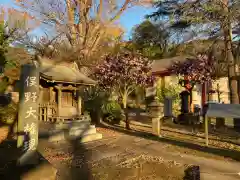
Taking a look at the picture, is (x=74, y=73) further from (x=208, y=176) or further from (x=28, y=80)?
(x=208, y=176)

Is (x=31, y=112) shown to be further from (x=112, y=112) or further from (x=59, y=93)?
(x=112, y=112)

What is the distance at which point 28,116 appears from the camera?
4.54m

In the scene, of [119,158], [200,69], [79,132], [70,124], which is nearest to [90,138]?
[79,132]

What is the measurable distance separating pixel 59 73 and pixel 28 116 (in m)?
5.21

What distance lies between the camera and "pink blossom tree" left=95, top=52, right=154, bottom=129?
13.5 meters

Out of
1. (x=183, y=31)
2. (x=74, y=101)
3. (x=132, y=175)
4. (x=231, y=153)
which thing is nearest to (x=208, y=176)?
(x=132, y=175)

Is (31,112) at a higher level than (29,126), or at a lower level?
higher

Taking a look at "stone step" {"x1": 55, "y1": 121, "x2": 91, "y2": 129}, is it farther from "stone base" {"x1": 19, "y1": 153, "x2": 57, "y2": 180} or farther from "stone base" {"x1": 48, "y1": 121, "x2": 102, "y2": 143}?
"stone base" {"x1": 19, "y1": 153, "x2": 57, "y2": 180}

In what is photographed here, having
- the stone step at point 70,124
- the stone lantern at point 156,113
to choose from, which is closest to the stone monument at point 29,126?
the stone step at point 70,124

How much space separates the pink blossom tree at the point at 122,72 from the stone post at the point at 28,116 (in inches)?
351

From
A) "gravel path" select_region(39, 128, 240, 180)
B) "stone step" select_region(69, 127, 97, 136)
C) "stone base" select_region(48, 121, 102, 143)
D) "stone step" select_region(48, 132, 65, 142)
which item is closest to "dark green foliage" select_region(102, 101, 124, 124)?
"stone base" select_region(48, 121, 102, 143)

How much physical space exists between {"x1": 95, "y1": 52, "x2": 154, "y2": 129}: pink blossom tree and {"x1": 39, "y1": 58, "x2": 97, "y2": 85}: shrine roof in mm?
3248

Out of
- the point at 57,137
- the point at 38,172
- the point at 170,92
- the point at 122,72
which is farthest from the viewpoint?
the point at 170,92

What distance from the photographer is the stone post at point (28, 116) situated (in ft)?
14.6
